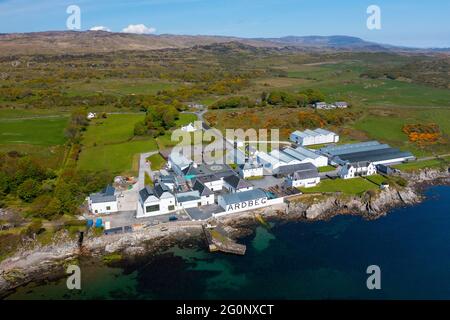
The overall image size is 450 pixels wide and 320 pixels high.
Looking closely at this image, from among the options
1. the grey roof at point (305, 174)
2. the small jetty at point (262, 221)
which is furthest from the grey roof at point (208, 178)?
the grey roof at point (305, 174)

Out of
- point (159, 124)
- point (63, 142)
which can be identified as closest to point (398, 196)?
point (159, 124)

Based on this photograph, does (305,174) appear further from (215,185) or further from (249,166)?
(215,185)

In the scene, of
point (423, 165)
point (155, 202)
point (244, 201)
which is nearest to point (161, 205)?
point (155, 202)

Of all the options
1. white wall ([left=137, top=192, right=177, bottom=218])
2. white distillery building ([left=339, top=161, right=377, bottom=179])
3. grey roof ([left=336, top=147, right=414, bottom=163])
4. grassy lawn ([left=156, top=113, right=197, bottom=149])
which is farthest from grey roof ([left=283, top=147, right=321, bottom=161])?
white wall ([left=137, top=192, right=177, bottom=218])

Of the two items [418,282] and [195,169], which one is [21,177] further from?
[418,282]

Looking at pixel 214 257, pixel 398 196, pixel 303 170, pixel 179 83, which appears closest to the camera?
pixel 214 257

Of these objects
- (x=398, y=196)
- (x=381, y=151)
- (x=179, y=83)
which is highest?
(x=179, y=83)
